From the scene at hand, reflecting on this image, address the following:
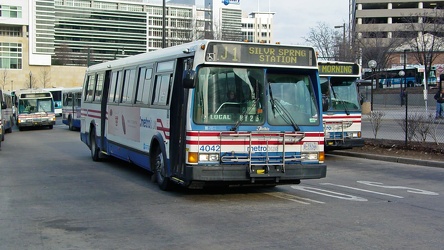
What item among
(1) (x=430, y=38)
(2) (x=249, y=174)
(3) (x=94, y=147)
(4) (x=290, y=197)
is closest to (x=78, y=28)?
(1) (x=430, y=38)

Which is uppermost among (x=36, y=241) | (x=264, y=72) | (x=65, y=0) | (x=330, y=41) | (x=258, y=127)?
(x=65, y=0)

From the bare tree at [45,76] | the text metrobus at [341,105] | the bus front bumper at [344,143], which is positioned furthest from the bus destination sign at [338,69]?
the bare tree at [45,76]

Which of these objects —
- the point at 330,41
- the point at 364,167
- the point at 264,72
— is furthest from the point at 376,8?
the point at 264,72

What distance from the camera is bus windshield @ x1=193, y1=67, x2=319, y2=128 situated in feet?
31.4

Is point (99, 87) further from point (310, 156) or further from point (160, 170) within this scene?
point (310, 156)

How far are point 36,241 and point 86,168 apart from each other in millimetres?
8327

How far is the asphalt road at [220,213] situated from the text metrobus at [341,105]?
2.91 meters

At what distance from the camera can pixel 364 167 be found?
15.6 metres

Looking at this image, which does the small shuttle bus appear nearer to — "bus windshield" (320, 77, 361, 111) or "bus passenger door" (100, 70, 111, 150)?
"bus passenger door" (100, 70, 111, 150)

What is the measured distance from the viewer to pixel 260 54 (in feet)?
32.7

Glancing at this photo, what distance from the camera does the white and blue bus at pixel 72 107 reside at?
35.2 meters

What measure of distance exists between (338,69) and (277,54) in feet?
26.3

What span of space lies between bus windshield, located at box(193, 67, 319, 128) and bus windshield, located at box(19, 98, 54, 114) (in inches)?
1220

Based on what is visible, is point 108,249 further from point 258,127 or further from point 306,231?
point 258,127
